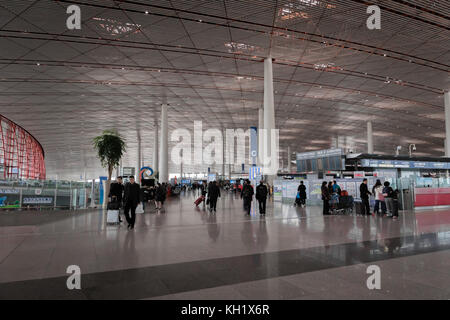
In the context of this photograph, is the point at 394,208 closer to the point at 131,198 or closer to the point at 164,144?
the point at 131,198

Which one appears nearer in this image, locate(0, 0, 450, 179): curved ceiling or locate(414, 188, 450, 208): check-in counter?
locate(414, 188, 450, 208): check-in counter

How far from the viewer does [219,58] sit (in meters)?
19.8

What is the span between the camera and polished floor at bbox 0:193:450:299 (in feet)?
11.3

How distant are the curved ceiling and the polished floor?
11571mm

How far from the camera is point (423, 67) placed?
840 inches

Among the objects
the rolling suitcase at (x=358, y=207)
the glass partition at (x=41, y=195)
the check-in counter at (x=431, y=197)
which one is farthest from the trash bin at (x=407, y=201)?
the glass partition at (x=41, y=195)

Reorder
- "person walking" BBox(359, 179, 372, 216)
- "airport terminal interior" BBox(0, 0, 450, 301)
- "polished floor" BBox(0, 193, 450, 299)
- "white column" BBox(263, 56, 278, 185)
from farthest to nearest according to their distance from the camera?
1. "white column" BBox(263, 56, 278, 185)
2. "person walking" BBox(359, 179, 372, 216)
3. "airport terminal interior" BBox(0, 0, 450, 301)
4. "polished floor" BBox(0, 193, 450, 299)

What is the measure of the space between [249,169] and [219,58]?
8570 millimetres

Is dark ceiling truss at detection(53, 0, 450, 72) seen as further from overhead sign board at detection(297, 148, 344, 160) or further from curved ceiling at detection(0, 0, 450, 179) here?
overhead sign board at detection(297, 148, 344, 160)

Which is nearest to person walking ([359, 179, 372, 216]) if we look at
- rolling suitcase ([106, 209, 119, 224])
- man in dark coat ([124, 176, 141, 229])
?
man in dark coat ([124, 176, 141, 229])

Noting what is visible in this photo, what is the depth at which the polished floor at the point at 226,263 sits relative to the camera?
3.45 m

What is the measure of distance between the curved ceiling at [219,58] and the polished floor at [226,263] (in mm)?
11571

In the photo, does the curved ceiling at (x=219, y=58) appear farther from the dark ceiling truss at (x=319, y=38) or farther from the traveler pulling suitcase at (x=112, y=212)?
the traveler pulling suitcase at (x=112, y=212)
